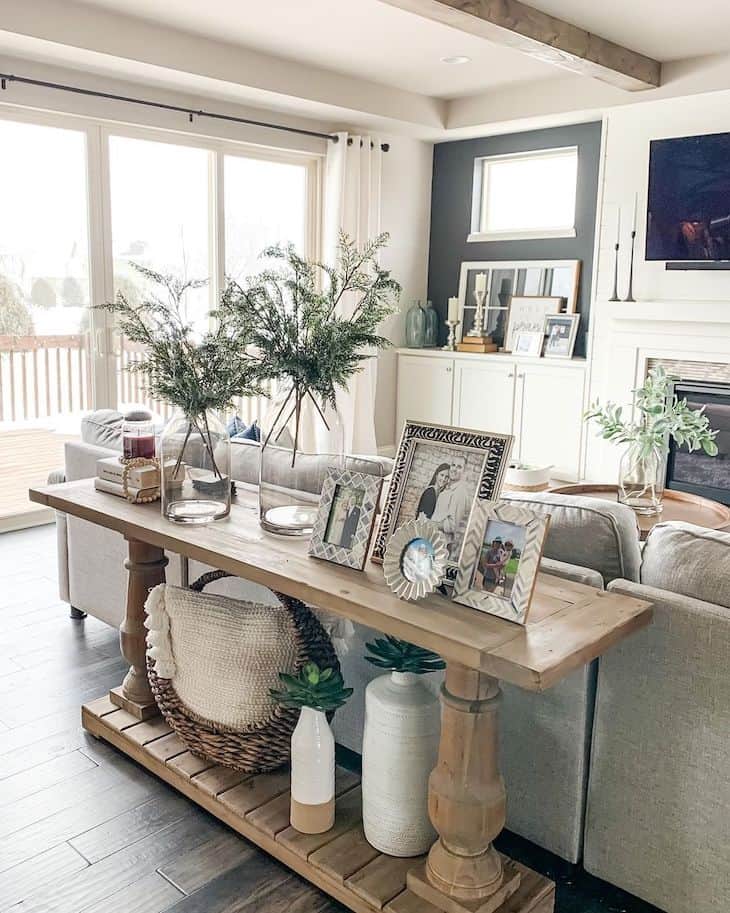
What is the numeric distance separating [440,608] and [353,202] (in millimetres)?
4751

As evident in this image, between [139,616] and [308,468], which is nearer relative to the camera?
[308,468]

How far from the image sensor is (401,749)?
6.10 feet

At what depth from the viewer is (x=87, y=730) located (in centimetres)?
255

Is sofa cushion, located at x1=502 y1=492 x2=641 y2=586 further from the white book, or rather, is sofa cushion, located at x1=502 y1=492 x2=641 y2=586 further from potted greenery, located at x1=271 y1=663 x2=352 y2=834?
the white book

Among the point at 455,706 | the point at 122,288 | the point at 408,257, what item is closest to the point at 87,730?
the point at 455,706

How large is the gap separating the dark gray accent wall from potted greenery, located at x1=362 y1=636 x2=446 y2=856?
4.39 metres

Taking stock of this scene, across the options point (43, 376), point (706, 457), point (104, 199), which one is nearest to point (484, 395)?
point (706, 457)

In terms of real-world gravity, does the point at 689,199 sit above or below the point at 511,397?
above

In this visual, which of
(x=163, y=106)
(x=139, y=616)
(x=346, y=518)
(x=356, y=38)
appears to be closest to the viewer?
(x=346, y=518)

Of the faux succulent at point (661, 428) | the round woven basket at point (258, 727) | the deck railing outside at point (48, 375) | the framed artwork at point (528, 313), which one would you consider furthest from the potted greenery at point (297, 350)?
the framed artwork at point (528, 313)

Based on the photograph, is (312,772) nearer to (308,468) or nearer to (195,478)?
(308,468)

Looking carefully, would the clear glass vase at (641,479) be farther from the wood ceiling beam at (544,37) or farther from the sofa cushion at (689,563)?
the wood ceiling beam at (544,37)

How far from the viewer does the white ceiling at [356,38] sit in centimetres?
416

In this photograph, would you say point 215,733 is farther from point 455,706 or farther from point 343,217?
point 343,217
